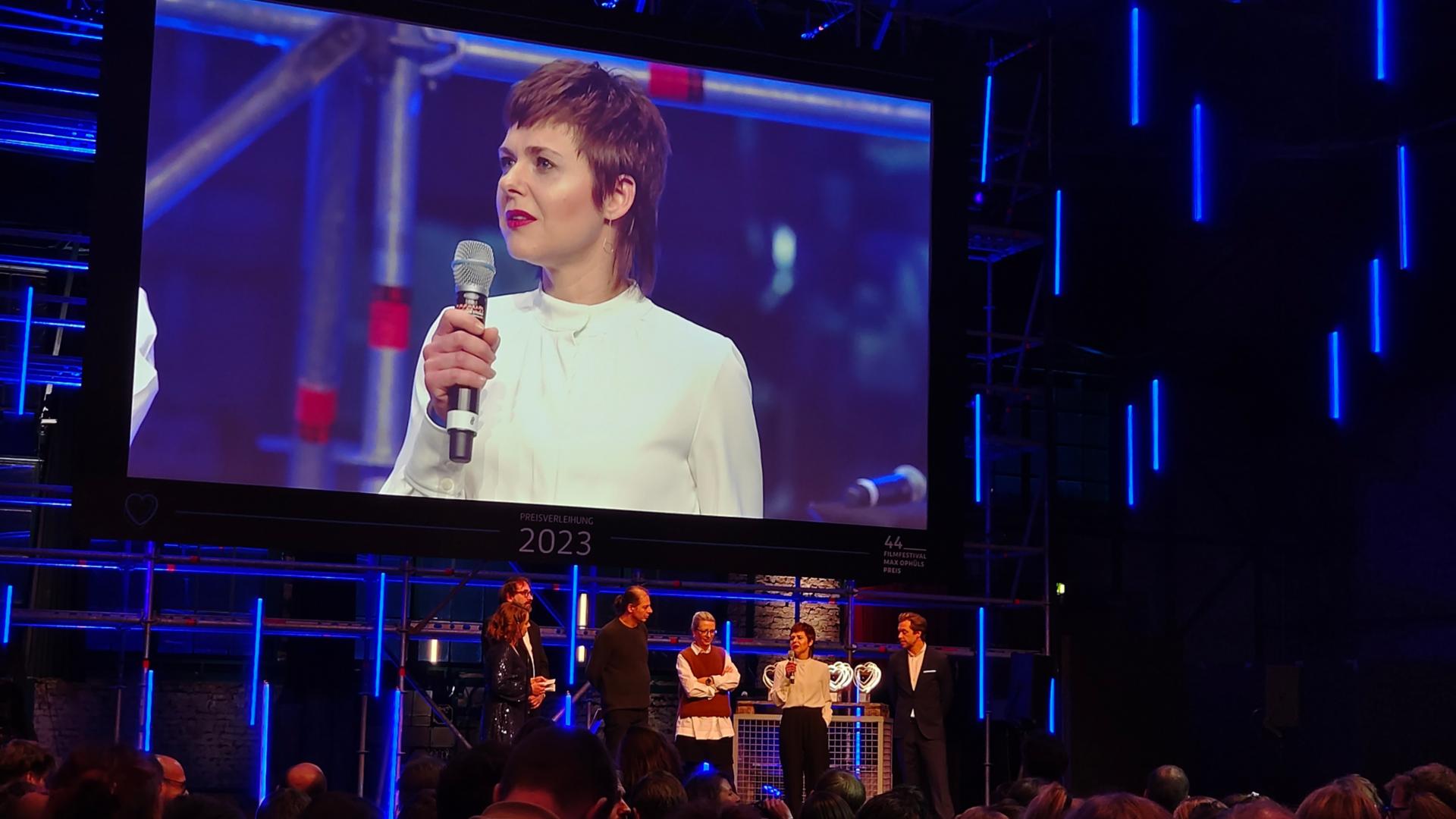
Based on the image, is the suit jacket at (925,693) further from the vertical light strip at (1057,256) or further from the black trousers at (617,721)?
the vertical light strip at (1057,256)

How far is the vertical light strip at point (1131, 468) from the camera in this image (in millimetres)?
11633

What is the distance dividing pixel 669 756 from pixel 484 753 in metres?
2.12

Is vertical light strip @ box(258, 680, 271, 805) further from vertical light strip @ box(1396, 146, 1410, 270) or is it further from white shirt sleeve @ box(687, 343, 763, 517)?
vertical light strip @ box(1396, 146, 1410, 270)

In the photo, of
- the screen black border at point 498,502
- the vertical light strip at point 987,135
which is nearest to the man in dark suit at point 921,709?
the screen black border at point 498,502

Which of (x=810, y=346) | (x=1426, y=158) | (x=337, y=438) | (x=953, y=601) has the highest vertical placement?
(x=1426, y=158)

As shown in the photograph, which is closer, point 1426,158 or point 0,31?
point 0,31

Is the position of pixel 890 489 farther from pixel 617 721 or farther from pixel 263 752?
pixel 263 752

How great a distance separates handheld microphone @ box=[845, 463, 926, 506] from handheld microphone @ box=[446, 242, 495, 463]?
2.20 m

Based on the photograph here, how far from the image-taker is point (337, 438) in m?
8.27

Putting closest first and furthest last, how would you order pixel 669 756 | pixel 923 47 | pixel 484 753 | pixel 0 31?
pixel 484 753
pixel 669 756
pixel 0 31
pixel 923 47

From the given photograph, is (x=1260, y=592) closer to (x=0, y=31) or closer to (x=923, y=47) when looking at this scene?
(x=923, y=47)

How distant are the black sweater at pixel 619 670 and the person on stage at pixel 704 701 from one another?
27cm

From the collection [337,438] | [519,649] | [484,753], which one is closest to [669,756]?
[484,753]

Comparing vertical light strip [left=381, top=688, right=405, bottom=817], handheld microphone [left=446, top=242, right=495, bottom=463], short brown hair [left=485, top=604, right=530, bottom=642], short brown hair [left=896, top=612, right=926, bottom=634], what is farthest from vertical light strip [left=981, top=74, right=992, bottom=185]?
vertical light strip [left=381, top=688, right=405, bottom=817]
